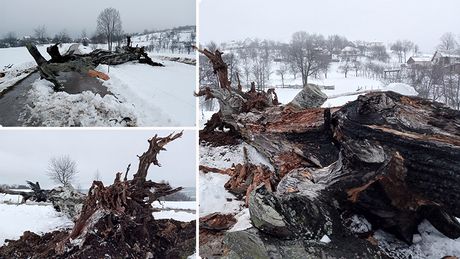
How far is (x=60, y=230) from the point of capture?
234 cm

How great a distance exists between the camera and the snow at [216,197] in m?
2.66

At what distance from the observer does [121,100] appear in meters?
1.90

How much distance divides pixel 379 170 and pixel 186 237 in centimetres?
115

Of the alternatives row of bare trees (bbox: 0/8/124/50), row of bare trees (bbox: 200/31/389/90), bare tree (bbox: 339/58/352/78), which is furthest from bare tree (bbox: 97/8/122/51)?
bare tree (bbox: 339/58/352/78)

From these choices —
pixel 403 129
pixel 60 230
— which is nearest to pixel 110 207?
pixel 60 230

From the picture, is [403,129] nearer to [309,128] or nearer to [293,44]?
[309,128]

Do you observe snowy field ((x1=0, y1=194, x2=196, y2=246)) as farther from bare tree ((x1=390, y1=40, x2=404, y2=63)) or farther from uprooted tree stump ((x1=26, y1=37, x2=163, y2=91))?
bare tree ((x1=390, y1=40, x2=404, y2=63))

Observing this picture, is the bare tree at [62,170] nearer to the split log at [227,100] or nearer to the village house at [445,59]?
the split log at [227,100]

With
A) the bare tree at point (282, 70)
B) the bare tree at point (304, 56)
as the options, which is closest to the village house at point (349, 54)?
the bare tree at point (304, 56)

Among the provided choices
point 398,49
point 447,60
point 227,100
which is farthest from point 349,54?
point 227,100

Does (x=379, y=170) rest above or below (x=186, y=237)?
above

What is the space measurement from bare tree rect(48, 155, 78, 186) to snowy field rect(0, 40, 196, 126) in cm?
23

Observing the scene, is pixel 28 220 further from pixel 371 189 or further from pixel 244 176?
pixel 371 189

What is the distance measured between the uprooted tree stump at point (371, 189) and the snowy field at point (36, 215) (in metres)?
0.48
